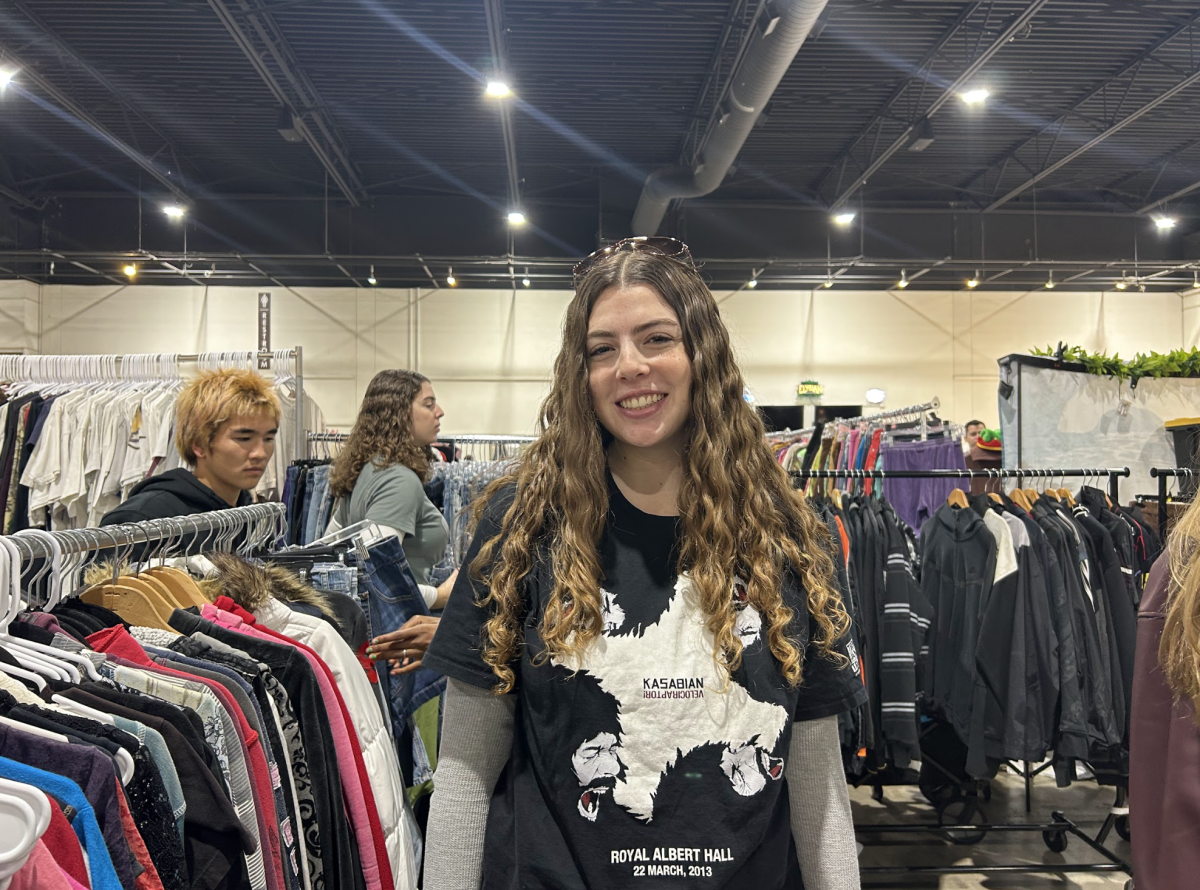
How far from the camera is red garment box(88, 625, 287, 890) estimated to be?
4.04ft

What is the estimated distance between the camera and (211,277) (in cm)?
1012

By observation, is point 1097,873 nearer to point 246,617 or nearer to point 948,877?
point 948,877

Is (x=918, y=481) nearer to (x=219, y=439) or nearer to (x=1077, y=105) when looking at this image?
(x=219, y=439)

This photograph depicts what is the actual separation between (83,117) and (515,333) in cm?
485

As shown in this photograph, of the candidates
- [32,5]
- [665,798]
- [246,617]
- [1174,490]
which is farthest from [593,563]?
[32,5]

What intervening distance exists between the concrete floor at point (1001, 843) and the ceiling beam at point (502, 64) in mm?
5161

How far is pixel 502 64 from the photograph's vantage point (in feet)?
20.6

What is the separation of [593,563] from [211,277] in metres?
10.3

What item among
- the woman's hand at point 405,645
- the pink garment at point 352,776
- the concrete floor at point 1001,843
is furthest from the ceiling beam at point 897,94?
the pink garment at point 352,776

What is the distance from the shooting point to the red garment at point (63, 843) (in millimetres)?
867

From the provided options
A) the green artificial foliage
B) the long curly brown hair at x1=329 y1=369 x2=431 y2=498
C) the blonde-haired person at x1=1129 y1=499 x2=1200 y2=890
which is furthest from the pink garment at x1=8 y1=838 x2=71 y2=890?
the green artificial foliage

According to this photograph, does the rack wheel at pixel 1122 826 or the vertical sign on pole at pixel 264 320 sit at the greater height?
the vertical sign on pole at pixel 264 320

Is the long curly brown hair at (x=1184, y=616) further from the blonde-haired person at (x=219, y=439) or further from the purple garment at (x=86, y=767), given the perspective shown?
the blonde-haired person at (x=219, y=439)

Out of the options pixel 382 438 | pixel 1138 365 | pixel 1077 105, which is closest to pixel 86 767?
pixel 382 438
